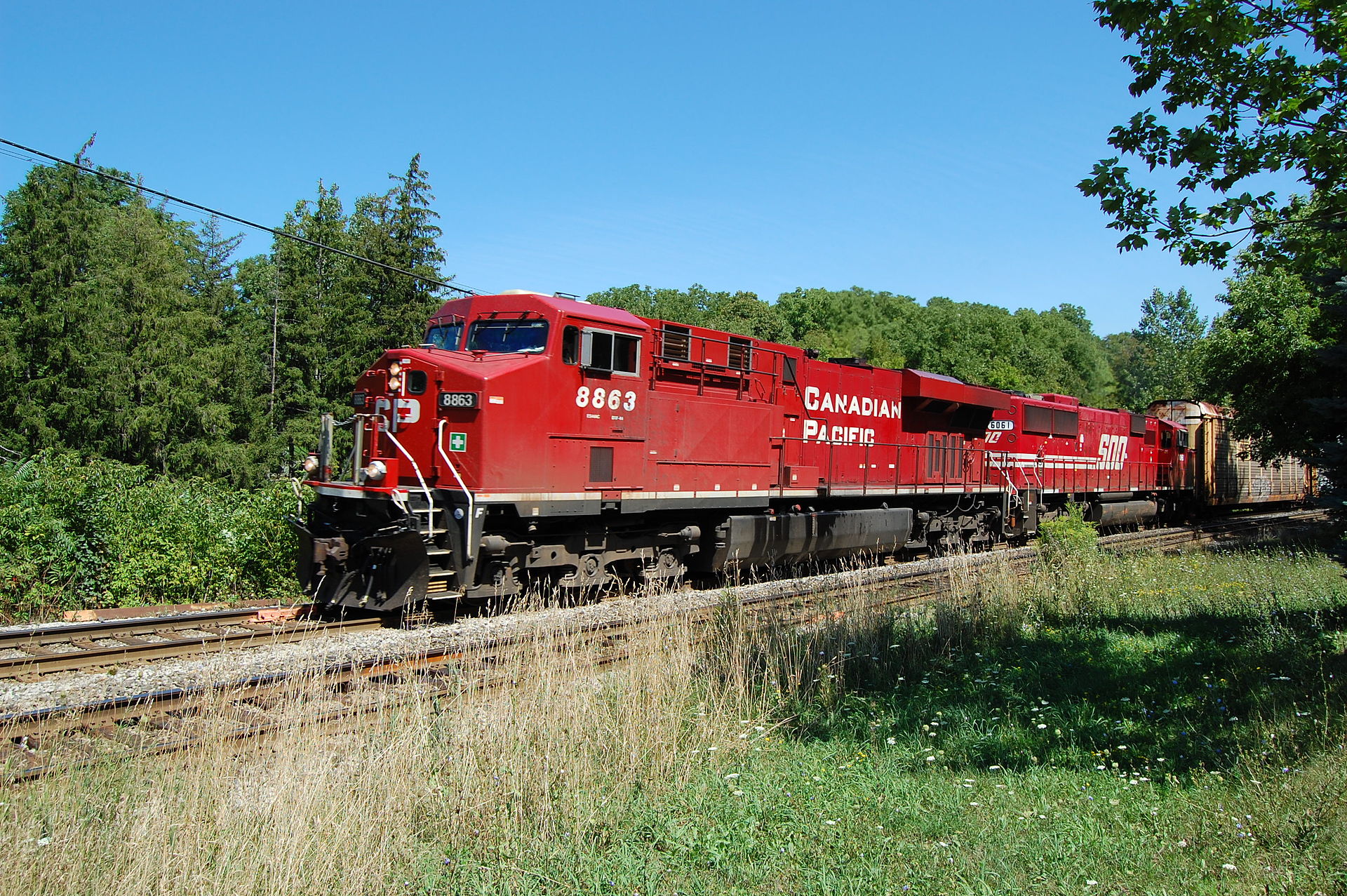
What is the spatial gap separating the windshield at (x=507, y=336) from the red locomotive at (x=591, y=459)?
0.07ft

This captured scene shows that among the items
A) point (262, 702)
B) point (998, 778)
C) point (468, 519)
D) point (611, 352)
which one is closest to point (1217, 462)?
point (611, 352)

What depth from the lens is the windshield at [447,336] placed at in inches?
420

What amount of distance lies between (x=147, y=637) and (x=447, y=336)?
4.79m

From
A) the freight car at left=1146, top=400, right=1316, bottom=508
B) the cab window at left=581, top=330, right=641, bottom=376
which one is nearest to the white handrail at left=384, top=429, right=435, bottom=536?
the cab window at left=581, top=330, right=641, bottom=376

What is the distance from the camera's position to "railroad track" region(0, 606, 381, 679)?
24.8 feet

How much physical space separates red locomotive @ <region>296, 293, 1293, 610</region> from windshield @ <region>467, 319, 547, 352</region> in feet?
0.07

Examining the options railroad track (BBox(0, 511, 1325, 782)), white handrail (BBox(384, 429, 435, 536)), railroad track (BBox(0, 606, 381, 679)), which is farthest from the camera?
white handrail (BBox(384, 429, 435, 536))

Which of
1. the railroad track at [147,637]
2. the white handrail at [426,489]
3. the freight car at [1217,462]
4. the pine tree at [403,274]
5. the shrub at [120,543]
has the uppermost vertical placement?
the pine tree at [403,274]

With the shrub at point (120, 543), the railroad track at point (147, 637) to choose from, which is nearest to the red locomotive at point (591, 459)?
the railroad track at point (147, 637)

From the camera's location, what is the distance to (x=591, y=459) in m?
10.3

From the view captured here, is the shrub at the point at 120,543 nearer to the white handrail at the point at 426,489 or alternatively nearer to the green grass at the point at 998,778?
the white handrail at the point at 426,489

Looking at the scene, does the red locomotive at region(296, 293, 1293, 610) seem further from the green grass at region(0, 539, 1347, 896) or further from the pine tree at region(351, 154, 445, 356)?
the pine tree at region(351, 154, 445, 356)

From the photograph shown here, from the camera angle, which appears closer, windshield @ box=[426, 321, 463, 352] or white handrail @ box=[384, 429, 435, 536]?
white handrail @ box=[384, 429, 435, 536]

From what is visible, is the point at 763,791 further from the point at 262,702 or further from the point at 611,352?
the point at 611,352
